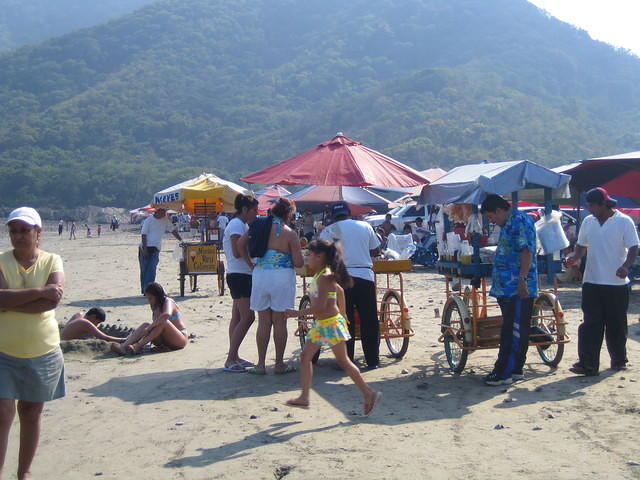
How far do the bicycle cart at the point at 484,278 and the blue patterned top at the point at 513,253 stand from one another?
312mm

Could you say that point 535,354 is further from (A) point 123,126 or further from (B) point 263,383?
(A) point 123,126

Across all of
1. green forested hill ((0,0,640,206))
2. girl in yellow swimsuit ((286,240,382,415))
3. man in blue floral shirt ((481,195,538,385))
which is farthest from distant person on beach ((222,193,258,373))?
green forested hill ((0,0,640,206))

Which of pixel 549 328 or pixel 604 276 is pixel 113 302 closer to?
pixel 549 328

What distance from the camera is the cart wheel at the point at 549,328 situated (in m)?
7.57

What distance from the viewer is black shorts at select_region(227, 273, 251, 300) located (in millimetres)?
7953

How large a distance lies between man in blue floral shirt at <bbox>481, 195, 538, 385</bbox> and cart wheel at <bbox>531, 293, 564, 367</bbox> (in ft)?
2.11

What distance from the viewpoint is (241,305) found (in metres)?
7.97

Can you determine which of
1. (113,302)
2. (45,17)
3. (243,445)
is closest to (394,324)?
(243,445)

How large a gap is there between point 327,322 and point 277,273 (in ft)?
4.35

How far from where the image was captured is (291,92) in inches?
4975

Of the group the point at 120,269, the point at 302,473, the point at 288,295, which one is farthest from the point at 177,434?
the point at 120,269

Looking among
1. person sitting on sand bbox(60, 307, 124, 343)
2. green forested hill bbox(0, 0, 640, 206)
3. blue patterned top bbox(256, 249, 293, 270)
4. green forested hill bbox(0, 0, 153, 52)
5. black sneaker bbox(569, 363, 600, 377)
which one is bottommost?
black sneaker bbox(569, 363, 600, 377)

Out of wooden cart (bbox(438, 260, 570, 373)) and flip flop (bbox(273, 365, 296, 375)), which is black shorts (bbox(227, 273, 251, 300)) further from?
wooden cart (bbox(438, 260, 570, 373))

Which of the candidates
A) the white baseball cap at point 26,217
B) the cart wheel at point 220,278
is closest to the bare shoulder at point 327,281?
the white baseball cap at point 26,217
